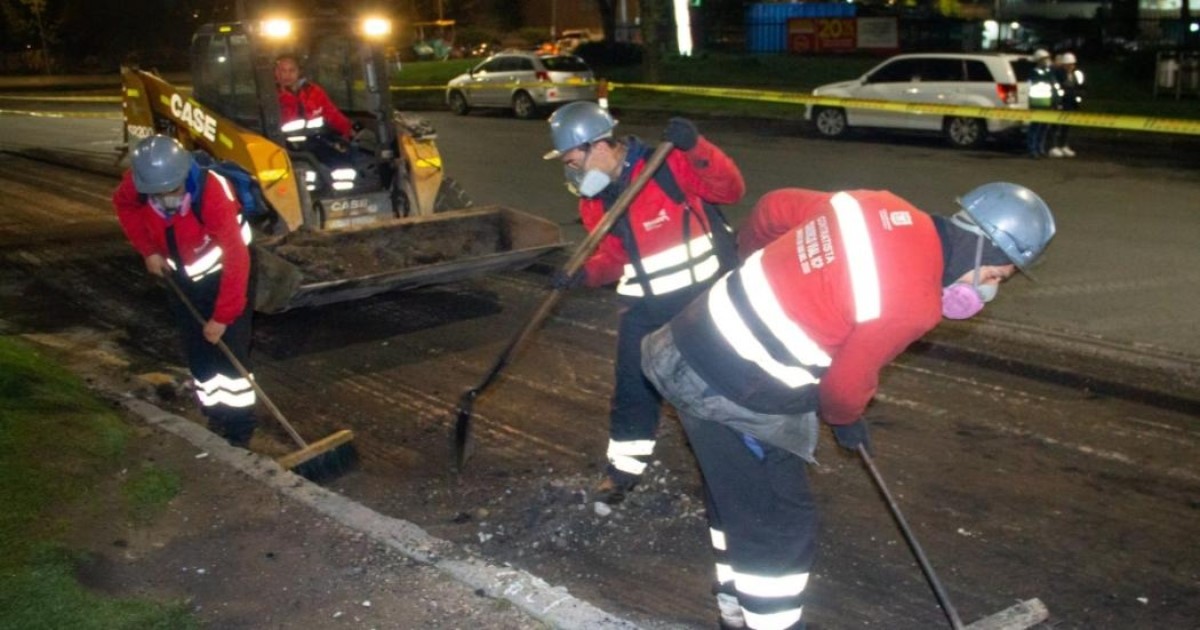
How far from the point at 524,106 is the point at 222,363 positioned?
19509 mm

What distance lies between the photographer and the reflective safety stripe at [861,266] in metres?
A: 3.02

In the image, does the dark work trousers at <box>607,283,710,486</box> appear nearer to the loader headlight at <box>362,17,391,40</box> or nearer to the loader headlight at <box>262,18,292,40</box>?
the loader headlight at <box>262,18,292,40</box>

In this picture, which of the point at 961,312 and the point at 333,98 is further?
the point at 333,98

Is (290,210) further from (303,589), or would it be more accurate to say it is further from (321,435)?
(303,589)

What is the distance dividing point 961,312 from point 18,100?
1530 inches

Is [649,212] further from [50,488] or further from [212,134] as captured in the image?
[212,134]

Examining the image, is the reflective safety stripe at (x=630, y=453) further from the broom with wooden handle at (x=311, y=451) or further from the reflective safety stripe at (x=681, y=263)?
the broom with wooden handle at (x=311, y=451)

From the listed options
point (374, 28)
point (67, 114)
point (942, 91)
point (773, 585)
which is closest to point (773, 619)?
point (773, 585)

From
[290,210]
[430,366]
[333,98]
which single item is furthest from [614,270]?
[333,98]

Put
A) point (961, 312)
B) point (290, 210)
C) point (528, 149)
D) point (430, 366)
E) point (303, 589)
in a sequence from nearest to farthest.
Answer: point (961, 312), point (303, 589), point (430, 366), point (290, 210), point (528, 149)

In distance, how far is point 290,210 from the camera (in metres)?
9.35

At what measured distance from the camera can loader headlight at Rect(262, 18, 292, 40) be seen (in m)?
9.84

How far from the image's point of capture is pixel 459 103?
1072 inches

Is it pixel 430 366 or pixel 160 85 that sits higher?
pixel 160 85
